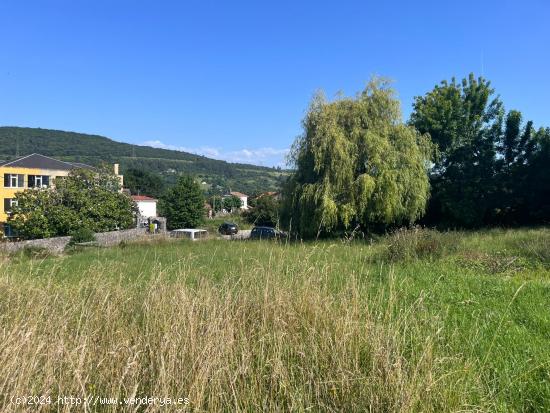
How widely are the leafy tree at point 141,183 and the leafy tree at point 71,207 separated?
1977 inches

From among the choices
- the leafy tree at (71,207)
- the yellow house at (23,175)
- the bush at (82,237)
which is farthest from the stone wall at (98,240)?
the yellow house at (23,175)

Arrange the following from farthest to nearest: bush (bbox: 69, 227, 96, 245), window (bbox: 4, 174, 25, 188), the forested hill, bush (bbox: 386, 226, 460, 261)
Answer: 1. the forested hill
2. window (bbox: 4, 174, 25, 188)
3. bush (bbox: 69, 227, 96, 245)
4. bush (bbox: 386, 226, 460, 261)

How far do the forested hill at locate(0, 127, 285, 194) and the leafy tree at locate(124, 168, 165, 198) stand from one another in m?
10.8

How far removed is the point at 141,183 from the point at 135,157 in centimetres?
4697

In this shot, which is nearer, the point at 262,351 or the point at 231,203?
the point at 262,351

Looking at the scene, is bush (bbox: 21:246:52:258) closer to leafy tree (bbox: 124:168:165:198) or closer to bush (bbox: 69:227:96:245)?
bush (bbox: 69:227:96:245)

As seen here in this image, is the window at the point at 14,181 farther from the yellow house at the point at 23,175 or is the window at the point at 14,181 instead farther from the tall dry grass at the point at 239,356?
the tall dry grass at the point at 239,356

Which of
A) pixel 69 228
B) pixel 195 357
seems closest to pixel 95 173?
pixel 69 228

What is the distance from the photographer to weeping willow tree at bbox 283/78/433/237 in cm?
2164

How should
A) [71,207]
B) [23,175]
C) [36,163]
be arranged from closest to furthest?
[71,207]
[23,175]
[36,163]

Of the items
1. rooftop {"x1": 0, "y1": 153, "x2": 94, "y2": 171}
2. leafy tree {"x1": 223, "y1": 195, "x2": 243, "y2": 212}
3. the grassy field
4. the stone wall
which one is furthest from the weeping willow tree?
leafy tree {"x1": 223, "y1": 195, "x2": 243, "y2": 212}

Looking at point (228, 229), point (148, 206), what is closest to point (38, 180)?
point (148, 206)

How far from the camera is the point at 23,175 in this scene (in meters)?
56.5

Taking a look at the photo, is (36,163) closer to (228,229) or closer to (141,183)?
(228,229)
